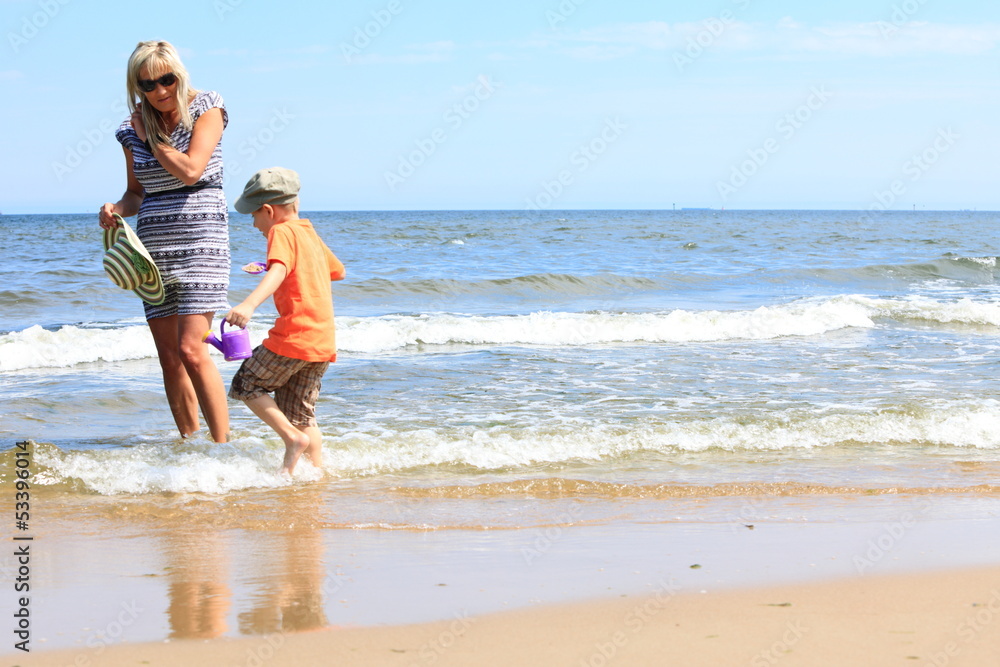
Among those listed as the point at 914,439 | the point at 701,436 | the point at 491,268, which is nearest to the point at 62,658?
the point at 701,436

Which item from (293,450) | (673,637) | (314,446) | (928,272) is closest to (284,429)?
(293,450)

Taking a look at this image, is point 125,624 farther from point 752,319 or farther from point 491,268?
point 491,268

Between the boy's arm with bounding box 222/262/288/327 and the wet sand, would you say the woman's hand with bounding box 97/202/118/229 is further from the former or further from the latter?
the wet sand

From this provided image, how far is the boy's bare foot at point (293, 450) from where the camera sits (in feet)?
14.5

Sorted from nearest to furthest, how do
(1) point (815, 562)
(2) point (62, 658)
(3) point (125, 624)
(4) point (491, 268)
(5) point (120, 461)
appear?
(2) point (62, 658), (3) point (125, 624), (1) point (815, 562), (5) point (120, 461), (4) point (491, 268)

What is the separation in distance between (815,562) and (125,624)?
2.32 metres

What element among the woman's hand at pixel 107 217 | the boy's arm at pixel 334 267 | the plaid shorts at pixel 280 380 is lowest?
the plaid shorts at pixel 280 380

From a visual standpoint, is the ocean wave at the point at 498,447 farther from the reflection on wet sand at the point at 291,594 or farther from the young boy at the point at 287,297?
the reflection on wet sand at the point at 291,594

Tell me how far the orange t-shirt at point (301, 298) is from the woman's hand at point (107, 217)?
2.38 ft

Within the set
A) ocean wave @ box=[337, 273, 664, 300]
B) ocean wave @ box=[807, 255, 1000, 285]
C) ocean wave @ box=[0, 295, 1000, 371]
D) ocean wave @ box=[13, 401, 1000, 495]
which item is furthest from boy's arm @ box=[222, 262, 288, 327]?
ocean wave @ box=[807, 255, 1000, 285]

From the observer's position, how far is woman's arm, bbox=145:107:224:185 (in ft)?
13.1

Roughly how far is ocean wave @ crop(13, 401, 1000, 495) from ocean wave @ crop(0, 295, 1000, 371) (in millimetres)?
4150

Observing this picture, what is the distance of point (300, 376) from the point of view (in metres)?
4.32

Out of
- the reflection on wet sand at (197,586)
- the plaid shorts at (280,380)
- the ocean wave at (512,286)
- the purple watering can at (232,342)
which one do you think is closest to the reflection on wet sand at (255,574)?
the reflection on wet sand at (197,586)
